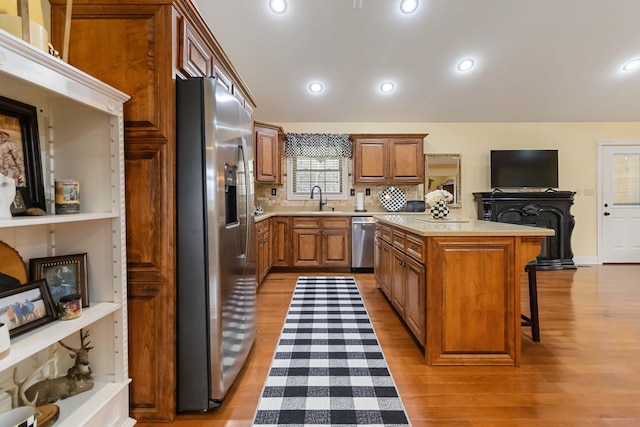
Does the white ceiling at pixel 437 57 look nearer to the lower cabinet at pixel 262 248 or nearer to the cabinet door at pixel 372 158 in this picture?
the cabinet door at pixel 372 158

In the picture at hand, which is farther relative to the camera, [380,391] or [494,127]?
[494,127]

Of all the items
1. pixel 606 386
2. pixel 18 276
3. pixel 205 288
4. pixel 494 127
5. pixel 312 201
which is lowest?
pixel 606 386

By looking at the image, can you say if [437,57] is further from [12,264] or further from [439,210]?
[12,264]

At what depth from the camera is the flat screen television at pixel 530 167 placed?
5.06 metres

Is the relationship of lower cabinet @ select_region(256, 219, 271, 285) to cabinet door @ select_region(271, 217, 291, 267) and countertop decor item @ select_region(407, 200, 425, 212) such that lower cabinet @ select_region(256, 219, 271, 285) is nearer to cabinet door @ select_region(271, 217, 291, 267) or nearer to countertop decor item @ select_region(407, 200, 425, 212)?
cabinet door @ select_region(271, 217, 291, 267)

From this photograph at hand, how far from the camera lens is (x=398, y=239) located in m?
2.68

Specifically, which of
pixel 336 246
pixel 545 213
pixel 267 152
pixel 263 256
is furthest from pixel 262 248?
pixel 545 213

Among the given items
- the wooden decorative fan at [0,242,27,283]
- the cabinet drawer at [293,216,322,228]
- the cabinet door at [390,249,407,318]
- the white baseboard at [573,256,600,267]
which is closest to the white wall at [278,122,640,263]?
the white baseboard at [573,256,600,267]

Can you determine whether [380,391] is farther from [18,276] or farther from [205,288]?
[18,276]

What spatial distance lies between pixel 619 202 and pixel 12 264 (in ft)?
24.2

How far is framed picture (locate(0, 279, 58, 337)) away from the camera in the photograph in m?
1.05

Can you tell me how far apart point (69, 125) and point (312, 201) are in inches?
160

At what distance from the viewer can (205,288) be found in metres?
1.54

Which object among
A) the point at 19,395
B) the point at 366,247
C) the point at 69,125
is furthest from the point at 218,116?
the point at 366,247
